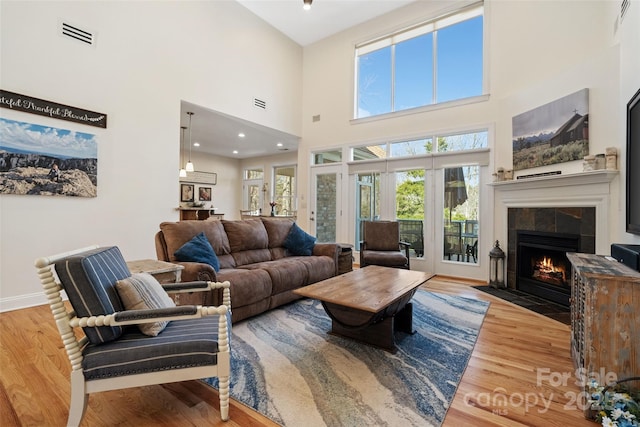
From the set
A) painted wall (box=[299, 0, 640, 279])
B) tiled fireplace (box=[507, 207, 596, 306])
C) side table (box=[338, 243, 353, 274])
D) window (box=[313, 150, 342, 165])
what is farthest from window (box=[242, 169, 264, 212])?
tiled fireplace (box=[507, 207, 596, 306])

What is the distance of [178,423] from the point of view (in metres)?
1.48

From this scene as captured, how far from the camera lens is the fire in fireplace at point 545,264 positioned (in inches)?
135

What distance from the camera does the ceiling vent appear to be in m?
3.30

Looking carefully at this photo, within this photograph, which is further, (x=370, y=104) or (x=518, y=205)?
(x=370, y=104)

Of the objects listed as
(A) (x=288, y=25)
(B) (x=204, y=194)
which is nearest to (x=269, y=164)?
(B) (x=204, y=194)

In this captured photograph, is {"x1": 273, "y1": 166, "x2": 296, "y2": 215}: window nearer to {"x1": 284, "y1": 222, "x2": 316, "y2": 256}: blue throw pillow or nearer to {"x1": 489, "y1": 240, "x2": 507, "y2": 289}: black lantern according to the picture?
{"x1": 284, "y1": 222, "x2": 316, "y2": 256}: blue throw pillow

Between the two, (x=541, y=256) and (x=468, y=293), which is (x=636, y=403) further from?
(x=541, y=256)

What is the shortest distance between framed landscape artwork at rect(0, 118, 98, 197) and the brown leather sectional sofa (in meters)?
1.42

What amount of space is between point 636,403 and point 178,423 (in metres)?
2.28

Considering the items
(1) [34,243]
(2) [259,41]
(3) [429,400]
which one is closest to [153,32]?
(2) [259,41]

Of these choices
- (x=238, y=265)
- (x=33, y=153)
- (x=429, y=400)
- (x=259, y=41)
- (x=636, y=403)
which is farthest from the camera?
(x=259, y=41)

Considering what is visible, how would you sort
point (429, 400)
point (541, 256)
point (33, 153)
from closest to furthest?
point (429, 400) < point (33, 153) < point (541, 256)

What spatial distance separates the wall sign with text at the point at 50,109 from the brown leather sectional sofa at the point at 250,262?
1.80m

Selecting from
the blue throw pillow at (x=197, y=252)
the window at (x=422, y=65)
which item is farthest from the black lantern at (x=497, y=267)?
the blue throw pillow at (x=197, y=252)
